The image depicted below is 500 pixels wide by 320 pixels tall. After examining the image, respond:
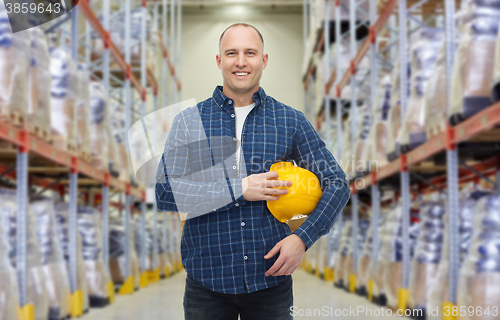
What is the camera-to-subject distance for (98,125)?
23.7ft

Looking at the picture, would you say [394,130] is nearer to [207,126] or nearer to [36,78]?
[36,78]

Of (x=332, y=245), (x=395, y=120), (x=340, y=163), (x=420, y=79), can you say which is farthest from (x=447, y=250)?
(x=332, y=245)

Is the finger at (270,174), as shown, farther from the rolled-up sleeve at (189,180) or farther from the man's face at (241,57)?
the man's face at (241,57)

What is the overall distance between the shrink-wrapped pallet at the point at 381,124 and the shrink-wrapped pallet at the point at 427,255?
5.77 feet

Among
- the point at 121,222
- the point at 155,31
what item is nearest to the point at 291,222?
the point at 121,222

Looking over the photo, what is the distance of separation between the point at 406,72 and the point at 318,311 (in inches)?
114

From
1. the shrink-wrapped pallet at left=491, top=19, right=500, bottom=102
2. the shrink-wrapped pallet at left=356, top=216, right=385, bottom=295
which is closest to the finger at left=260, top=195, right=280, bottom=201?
the shrink-wrapped pallet at left=491, top=19, right=500, bottom=102

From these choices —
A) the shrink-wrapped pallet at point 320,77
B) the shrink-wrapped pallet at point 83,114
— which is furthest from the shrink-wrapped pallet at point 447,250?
the shrink-wrapped pallet at point 320,77

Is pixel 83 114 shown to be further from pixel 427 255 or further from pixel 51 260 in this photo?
pixel 427 255

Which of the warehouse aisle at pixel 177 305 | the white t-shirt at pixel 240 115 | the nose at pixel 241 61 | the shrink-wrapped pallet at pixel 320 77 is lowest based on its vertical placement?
the warehouse aisle at pixel 177 305

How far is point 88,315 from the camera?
20.4 feet

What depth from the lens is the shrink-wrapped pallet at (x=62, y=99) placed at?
18.4 feet

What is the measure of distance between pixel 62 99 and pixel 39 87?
748 millimetres

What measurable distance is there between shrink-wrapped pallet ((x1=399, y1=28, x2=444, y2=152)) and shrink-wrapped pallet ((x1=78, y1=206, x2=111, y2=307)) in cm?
409
